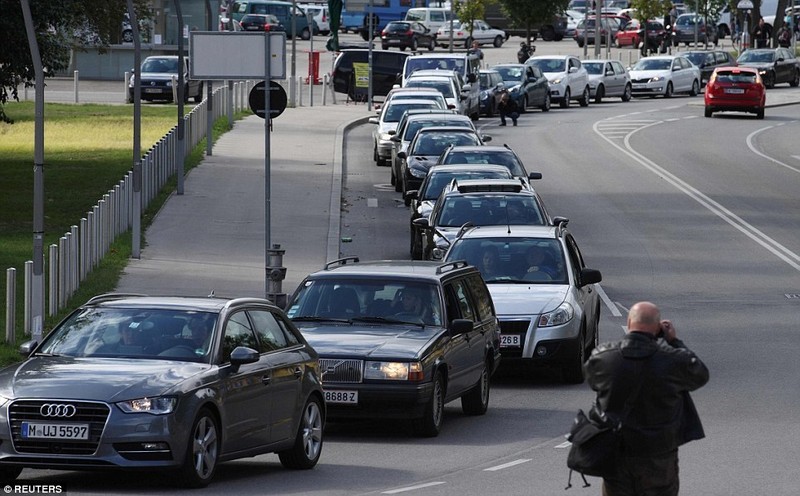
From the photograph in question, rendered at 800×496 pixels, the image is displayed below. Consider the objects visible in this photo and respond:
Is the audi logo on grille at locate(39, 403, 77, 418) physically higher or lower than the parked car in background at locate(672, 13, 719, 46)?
higher

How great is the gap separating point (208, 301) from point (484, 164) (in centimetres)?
1694

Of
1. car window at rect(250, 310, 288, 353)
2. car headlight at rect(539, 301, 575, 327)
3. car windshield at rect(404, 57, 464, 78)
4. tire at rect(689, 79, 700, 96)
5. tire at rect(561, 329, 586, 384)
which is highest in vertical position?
car window at rect(250, 310, 288, 353)

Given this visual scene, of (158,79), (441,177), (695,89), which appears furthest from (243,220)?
(695,89)

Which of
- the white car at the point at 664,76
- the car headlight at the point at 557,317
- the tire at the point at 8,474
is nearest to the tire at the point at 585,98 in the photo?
the white car at the point at 664,76

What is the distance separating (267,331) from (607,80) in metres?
50.8

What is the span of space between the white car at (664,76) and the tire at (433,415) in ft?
169

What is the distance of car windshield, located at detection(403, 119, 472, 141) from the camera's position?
118 ft

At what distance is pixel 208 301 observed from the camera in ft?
39.2

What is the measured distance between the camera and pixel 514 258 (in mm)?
18281

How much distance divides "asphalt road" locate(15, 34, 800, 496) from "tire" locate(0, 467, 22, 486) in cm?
33

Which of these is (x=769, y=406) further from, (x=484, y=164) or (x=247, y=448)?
(x=484, y=164)

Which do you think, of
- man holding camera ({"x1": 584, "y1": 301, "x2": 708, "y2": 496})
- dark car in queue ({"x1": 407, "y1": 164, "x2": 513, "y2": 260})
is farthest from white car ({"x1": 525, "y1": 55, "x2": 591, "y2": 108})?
man holding camera ({"x1": 584, "y1": 301, "x2": 708, "y2": 496})

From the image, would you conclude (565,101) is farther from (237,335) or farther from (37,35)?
(237,335)

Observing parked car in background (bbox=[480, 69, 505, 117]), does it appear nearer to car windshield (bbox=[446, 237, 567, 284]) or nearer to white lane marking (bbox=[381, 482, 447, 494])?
car windshield (bbox=[446, 237, 567, 284])
